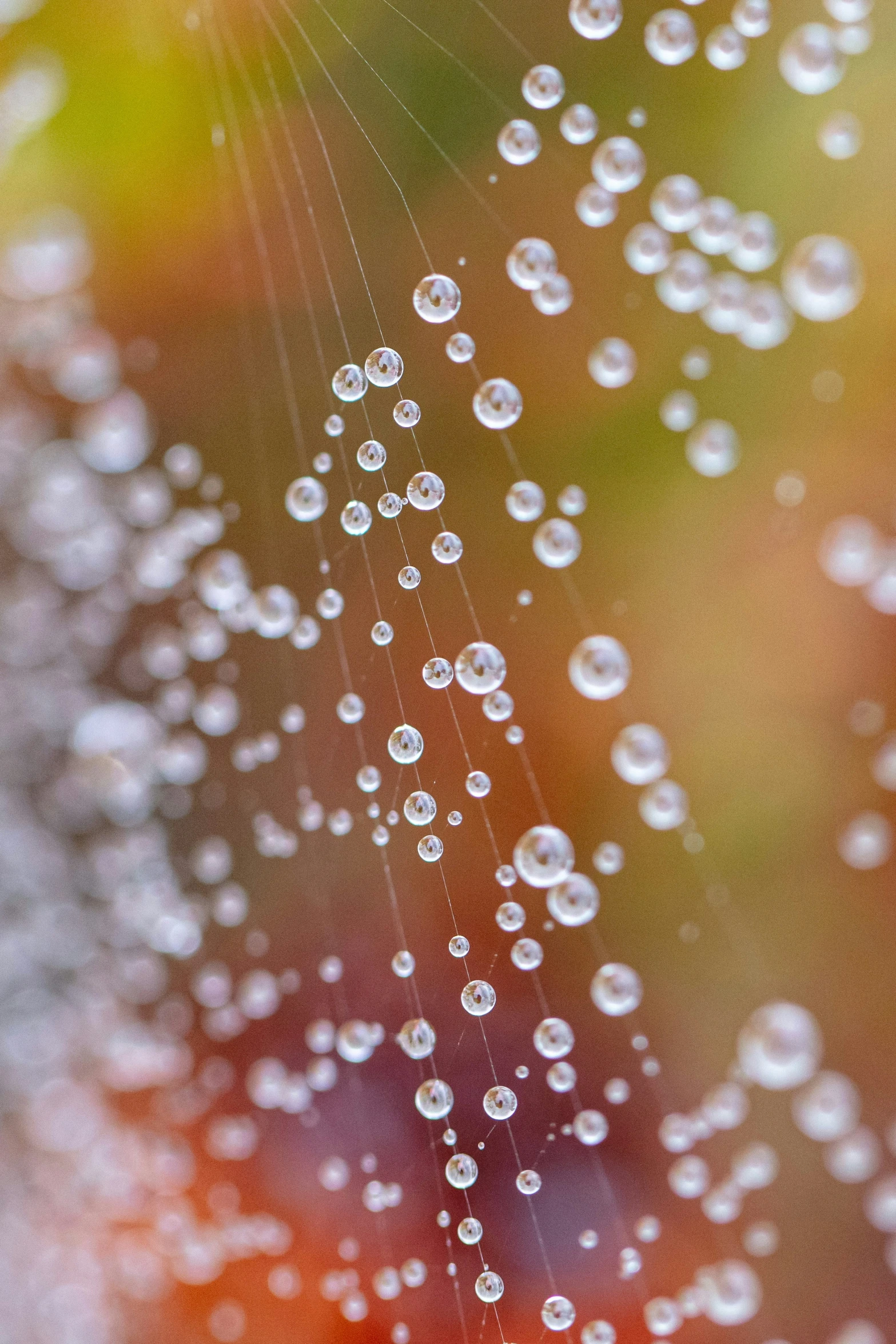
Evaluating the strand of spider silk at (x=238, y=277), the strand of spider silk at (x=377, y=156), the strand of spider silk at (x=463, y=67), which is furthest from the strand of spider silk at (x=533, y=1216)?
the strand of spider silk at (x=463, y=67)

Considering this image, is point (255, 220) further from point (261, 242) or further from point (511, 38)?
point (511, 38)

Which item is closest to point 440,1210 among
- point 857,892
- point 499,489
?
point 857,892

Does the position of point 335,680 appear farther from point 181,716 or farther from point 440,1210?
point 440,1210

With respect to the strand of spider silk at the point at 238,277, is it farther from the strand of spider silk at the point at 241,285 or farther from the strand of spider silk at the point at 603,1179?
the strand of spider silk at the point at 603,1179

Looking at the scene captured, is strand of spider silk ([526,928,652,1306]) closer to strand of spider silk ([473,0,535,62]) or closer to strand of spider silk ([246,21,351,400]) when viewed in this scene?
strand of spider silk ([246,21,351,400])

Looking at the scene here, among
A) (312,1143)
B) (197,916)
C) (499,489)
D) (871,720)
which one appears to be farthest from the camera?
(197,916)

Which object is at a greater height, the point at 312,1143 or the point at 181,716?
the point at 181,716

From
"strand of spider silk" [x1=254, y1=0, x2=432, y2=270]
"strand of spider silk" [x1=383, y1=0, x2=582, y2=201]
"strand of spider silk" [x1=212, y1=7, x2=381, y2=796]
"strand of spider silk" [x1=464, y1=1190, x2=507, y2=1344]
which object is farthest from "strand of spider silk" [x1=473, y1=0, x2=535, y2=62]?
"strand of spider silk" [x1=464, y1=1190, x2=507, y2=1344]

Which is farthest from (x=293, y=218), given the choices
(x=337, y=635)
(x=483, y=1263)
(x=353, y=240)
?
(x=483, y=1263)
